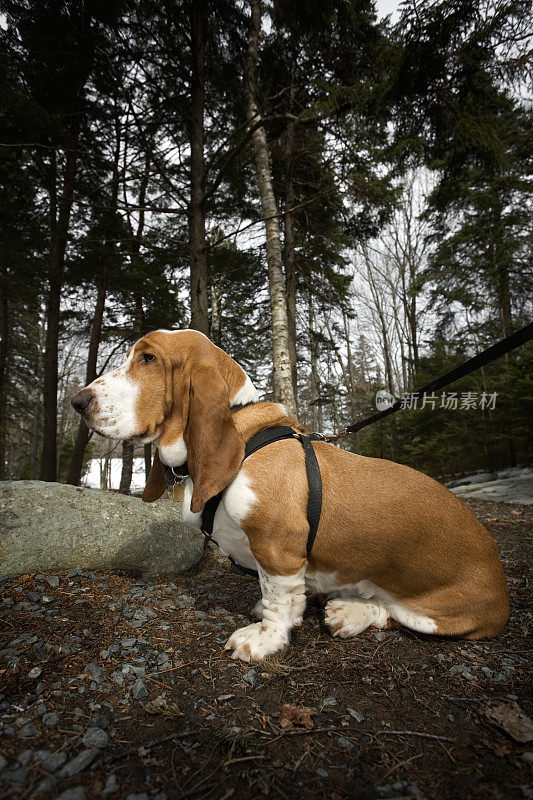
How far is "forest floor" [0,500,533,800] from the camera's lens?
1.31 metres

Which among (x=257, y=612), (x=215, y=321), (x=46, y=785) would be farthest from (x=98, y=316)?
(x=46, y=785)

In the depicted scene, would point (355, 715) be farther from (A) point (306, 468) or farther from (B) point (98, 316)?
(B) point (98, 316)

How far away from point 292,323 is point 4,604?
10481mm

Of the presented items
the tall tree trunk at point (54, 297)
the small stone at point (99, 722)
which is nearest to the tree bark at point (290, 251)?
the tall tree trunk at point (54, 297)

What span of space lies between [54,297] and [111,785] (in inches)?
437

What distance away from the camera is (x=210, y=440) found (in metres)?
2.08

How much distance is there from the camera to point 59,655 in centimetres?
198

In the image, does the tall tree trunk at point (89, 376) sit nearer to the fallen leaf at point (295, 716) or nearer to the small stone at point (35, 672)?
the small stone at point (35, 672)

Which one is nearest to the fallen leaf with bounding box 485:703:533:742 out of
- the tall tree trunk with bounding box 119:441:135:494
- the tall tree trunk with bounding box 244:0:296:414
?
the tall tree trunk with bounding box 244:0:296:414

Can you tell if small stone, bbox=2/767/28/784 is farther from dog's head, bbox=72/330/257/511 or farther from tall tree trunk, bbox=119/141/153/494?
tall tree trunk, bbox=119/141/153/494

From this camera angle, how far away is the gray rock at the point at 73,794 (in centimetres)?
Answer: 120

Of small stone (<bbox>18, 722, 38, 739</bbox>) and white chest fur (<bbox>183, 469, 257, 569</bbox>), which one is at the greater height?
white chest fur (<bbox>183, 469, 257, 569</bbox>)

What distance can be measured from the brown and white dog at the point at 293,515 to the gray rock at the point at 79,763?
0.88 metres

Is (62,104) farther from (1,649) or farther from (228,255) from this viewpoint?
(1,649)
